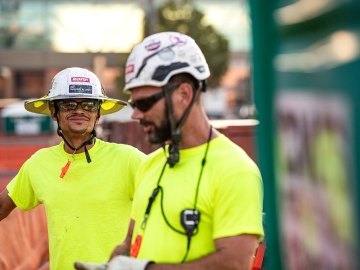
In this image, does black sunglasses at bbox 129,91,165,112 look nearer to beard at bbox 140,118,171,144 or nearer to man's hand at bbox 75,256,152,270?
beard at bbox 140,118,171,144

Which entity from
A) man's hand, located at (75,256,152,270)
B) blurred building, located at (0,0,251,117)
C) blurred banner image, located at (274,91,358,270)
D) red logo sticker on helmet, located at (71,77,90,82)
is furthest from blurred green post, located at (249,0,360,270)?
blurred building, located at (0,0,251,117)

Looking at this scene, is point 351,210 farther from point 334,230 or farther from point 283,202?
point 283,202

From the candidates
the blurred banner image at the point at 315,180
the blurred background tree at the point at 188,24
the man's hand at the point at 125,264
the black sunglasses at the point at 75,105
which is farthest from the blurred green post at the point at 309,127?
the blurred background tree at the point at 188,24

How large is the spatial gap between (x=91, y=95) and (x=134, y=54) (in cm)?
230

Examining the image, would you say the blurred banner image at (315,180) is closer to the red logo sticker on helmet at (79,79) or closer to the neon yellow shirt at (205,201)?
the neon yellow shirt at (205,201)

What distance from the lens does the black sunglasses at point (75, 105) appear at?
5.29 metres

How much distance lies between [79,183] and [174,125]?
196 centimetres

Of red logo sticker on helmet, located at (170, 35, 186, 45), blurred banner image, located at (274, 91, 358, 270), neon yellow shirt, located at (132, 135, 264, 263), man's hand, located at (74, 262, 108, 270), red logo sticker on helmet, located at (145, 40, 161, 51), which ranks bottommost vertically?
man's hand, located at (74, 262, 108, 270)

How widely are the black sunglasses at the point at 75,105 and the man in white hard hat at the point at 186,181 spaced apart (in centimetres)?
221

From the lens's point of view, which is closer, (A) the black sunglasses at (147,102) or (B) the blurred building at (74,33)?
(A) the black sunglasses at (147,102)

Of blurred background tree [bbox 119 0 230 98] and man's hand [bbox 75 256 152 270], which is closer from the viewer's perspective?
man's hand [bbox 75 256 152 270]

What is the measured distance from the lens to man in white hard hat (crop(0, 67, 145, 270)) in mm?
4785

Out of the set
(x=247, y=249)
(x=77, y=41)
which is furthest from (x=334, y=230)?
(x=77, y=41)

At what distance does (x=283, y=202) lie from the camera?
161cm
